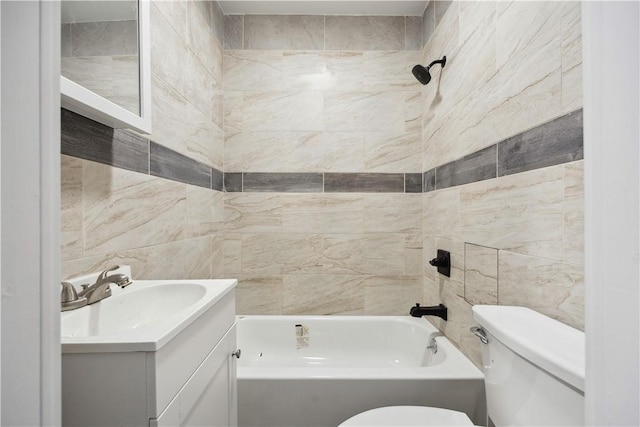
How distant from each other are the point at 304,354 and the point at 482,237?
1298 millimetres

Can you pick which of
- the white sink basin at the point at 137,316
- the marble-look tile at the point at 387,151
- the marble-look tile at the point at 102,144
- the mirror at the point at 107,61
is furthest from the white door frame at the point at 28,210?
the marble-look tile at the point at 387,151

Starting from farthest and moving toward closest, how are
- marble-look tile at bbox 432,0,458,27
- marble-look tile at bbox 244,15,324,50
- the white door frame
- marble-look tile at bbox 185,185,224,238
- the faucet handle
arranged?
1. marble-look tile at bbox 244,15,324,50
2. marble-look tile at bbox 432,0,458,27
3. marble-look tile at bbox 185,185,224,238
4. the faucet handle
5. the white door frame

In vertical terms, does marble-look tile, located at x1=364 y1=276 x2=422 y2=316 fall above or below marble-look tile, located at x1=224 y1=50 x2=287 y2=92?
below

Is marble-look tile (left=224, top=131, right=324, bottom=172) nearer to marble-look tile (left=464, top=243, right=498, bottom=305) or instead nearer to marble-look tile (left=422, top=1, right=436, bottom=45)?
marble-look tile (left=422, top=1, right=436, bottom=45)

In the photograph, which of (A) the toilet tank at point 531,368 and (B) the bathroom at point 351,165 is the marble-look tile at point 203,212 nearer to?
(B) the bathroom at point 351,165

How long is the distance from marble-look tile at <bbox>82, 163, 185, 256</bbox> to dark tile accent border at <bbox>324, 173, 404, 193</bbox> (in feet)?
3.28

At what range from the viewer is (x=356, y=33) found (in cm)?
212

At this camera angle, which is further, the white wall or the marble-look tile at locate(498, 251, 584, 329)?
the marble-look tile at locate(498, 251, 584, 329)

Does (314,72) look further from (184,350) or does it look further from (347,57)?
(184,350)

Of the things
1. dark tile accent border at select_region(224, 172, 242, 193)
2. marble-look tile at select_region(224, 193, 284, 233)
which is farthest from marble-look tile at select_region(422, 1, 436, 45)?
dark tile accent border at select_region(224, 172, 242, 193)

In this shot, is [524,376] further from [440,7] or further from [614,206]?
[440,7]

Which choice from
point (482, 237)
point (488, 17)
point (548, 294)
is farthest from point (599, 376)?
point (488, 17)

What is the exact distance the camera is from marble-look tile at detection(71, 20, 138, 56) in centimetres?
86

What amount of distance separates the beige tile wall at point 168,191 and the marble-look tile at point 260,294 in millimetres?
231
